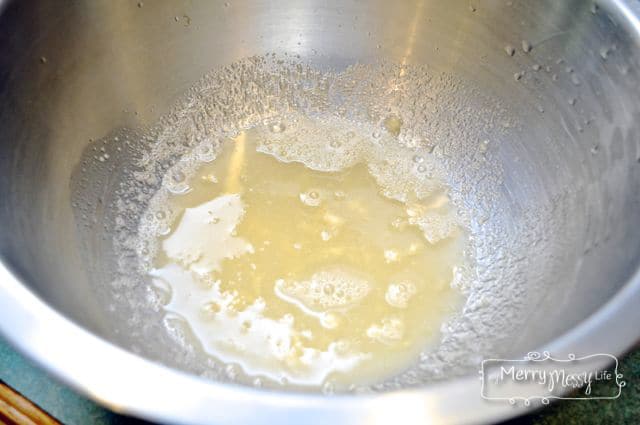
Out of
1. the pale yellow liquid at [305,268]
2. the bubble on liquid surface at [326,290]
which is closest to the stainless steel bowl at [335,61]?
the pale yellow liquid at [305,268]

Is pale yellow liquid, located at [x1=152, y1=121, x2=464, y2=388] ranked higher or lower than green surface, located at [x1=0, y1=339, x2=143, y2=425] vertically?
higher

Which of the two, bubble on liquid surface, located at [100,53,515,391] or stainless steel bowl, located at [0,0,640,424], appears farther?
bubble on liquid surface, located at [100,53,515,391]

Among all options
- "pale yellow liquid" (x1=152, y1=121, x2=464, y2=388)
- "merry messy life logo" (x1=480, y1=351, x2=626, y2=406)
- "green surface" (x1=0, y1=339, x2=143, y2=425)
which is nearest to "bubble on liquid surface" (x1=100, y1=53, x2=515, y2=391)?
"pale yellow liquid" (x1=152, y1=121, x2=464, y2=388)

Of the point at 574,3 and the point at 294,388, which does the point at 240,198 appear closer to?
the point at 294,388

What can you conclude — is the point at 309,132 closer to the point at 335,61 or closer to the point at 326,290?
the point at 335,61

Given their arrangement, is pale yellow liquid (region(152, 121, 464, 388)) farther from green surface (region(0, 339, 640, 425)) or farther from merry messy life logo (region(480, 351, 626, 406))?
merry messy life logo (region(480, 351, 626, 406))

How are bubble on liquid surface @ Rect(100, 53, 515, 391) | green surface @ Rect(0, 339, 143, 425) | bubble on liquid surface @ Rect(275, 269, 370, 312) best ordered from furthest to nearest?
bubble on liquid surface @ Rect(100, 53, 515, 391)
bubble on liquid surface @ Rect(275, 269, 370, 312)
green surface @ Rect(0, 339, 143, 425)

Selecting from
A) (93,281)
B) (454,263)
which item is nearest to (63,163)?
(93,281)

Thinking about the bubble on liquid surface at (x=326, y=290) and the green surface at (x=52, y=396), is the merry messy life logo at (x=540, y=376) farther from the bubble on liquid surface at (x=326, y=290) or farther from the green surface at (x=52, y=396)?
the green surface at (x=52, y=396)
